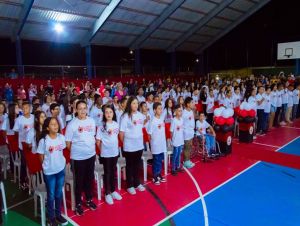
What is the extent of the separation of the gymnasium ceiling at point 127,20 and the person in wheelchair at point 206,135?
12558 mm

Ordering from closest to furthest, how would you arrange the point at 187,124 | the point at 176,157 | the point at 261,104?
1. the point at 176,157
2. the point at 187,124
3. the point at 261,104

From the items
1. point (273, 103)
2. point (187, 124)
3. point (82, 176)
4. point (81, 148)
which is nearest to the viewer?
point (81, 148)

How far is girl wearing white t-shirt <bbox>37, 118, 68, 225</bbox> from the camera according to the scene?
4191 millimetres

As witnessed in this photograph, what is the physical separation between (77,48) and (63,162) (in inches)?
861

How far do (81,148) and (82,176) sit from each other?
1.63 feet

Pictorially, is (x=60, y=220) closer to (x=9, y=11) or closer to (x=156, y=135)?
Answer: (x=156, y=135)

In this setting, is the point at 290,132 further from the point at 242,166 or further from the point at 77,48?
the point at 77,48

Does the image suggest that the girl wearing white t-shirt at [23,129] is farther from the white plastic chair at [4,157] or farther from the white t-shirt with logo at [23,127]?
the white plastic chair at [4,157]

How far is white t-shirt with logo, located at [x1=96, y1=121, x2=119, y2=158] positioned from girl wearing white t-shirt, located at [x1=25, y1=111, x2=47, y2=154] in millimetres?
1005

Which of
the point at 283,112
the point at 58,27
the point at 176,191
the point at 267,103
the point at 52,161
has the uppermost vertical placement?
the point at 58,27

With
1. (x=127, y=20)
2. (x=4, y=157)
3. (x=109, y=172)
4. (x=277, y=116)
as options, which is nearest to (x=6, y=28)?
(x=127, y=20)

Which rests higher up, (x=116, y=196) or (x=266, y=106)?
(x=266, y=106)

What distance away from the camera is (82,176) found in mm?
4699

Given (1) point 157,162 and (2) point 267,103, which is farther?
(2) point 267,103
